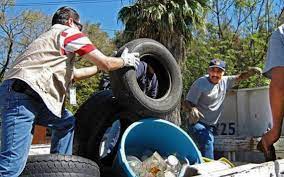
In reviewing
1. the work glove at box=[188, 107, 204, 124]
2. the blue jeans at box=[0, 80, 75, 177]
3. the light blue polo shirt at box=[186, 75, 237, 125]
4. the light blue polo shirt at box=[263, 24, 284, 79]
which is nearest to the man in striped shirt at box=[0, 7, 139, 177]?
the blue jeans at box=[0, 80, 75, 177]

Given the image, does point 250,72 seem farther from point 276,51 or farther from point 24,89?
point 24,89

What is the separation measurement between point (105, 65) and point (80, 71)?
66 cm

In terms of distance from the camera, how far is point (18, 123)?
2949 millimetres

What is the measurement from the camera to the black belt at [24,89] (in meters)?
3.06

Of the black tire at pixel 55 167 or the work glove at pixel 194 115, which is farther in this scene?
the work glove at pixel 194 115

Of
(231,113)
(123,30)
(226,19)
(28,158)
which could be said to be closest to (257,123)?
(231,113)

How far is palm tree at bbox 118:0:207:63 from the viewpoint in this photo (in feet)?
50.1

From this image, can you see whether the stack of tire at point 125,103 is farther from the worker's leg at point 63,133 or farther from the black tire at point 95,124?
the worker's leg at point 63,133

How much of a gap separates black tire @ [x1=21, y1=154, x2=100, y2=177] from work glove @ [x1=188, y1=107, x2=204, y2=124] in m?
2.60

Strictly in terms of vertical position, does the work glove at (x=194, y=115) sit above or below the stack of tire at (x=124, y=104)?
below

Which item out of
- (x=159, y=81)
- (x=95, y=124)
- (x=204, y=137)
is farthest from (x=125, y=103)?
(x=204, y=137)

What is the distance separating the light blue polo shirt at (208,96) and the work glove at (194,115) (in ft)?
0.25

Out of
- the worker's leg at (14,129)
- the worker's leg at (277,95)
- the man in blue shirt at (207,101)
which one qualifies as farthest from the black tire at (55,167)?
the man in blue shirt at (207,101)

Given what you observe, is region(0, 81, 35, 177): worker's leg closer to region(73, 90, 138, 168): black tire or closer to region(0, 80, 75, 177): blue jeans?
region(0, 80, 75, 177): blue jeans
